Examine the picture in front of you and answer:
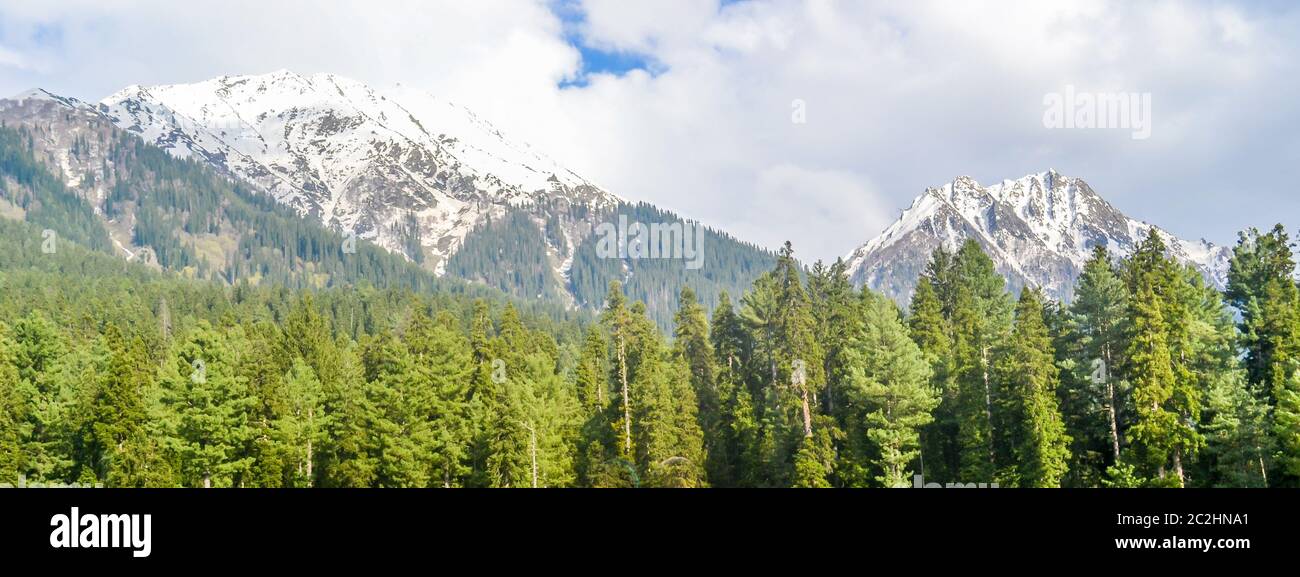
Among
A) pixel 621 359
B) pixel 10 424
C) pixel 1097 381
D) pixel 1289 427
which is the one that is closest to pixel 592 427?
pixel 621 359

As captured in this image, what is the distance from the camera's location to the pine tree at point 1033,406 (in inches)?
1982

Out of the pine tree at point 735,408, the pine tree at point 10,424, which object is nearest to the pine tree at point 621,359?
the pine tree at point 735,408

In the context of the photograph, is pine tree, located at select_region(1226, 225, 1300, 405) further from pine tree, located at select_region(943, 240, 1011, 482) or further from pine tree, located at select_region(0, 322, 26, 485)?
pine tree, located at select_region(0, 322, 26, 485)

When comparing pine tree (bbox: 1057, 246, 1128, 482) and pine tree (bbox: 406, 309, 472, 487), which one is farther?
pine tree (bbox: 406, 309, 472, 487)

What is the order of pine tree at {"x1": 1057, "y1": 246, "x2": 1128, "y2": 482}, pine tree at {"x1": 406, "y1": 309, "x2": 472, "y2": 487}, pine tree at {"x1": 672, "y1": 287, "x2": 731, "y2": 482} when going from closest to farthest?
pine tree at {"x1": 1057, "y1": 246, "x2": 1128, "y2": 482} → pine tree at {"x1": 406, "y1": 309, "x2": 472, "y2": 487} → pine tree at {"x1": 672, "y1": 287, "x2": 731, "y2": 482}

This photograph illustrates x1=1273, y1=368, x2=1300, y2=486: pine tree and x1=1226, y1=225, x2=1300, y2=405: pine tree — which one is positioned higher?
x1=1226, y1=225, x2=1300, y2=405: pine tree

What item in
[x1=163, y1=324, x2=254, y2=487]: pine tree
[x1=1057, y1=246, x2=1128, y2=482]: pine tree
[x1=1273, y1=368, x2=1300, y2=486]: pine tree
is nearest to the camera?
[x1=1273, y1=368, x2=1300, y2=486]: pine tree

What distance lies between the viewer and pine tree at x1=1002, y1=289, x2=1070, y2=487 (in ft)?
165

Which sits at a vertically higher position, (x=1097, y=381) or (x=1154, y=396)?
(x=1097, y=381)

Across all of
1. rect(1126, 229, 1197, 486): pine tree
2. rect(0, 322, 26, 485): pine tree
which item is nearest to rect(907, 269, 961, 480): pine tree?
rect(1126, 229, 1197, 486): pine tree

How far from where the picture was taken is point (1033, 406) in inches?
1998

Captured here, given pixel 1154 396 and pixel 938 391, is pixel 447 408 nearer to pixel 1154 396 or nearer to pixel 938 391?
pixel 938 391
